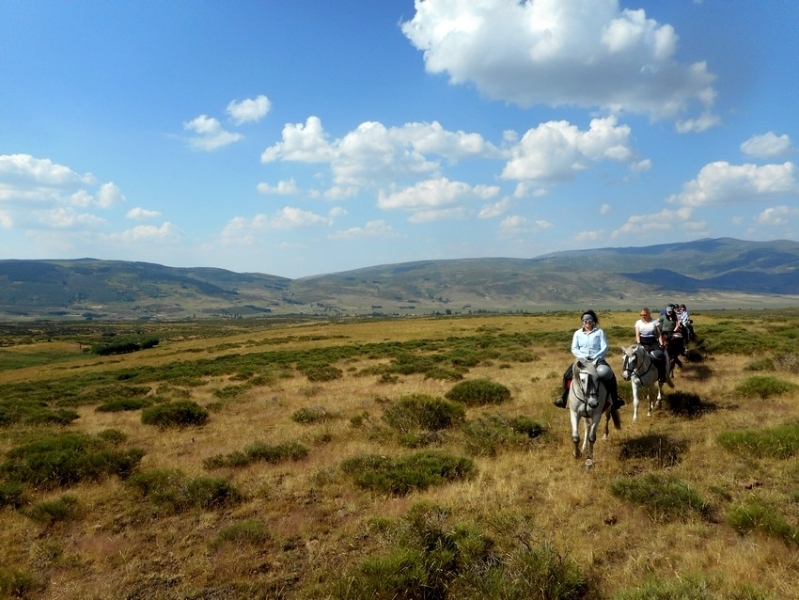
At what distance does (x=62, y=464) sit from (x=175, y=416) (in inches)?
234

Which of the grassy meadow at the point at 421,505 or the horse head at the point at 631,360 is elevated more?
the horse head at the point at 631,360

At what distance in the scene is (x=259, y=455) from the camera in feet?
35.7

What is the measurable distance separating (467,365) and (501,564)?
21.9m

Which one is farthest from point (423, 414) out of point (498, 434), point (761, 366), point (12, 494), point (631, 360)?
point (761, 366)

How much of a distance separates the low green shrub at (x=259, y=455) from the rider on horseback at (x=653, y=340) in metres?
10.4

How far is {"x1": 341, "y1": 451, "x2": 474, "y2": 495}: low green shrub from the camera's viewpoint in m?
8.47

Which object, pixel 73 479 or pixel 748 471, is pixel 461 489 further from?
pixel 73 479

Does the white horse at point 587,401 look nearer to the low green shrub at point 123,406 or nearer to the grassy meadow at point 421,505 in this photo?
the grassy meadow at point 421,505

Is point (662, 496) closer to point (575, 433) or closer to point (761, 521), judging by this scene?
point (761, 521)

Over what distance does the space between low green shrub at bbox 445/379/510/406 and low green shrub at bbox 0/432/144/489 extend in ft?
33.5

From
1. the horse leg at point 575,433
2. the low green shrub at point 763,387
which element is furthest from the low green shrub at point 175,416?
the low green shrub at point 763,387

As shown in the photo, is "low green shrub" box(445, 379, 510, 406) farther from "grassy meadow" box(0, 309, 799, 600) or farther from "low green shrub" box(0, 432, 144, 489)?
"low green shrub" box(0, 432, 144, 489)

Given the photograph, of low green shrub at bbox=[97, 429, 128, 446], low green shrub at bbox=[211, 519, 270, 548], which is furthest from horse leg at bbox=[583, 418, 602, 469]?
low green shrub at bbox=[97, 429, 128, 446]

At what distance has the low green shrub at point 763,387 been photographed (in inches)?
514
